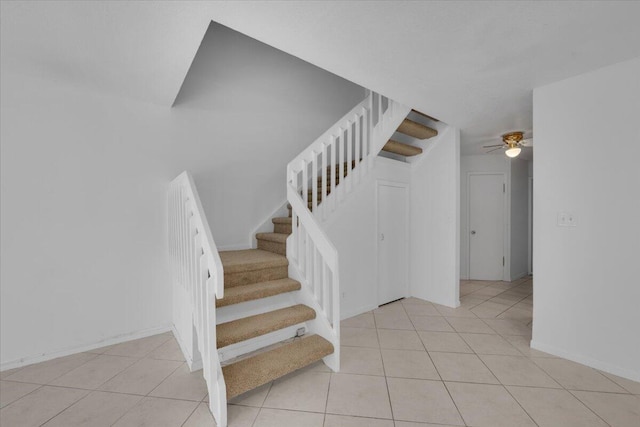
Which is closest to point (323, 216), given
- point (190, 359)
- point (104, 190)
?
point (190, 359)

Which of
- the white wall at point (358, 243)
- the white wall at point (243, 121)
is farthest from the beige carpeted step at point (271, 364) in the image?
the white wall at point (243, 121)

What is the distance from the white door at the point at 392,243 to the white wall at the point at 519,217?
250 centimetres

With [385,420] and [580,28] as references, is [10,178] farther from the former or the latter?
[580,28]

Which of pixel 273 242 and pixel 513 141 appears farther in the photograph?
pixel 513 141

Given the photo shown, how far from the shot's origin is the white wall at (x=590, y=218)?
200 centimetres

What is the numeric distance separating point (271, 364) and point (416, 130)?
10.0 ft

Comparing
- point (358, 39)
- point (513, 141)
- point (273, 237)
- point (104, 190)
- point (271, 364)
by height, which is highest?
point (358, 39)

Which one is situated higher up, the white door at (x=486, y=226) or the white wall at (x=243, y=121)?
the white wall at (x=243, y=121)

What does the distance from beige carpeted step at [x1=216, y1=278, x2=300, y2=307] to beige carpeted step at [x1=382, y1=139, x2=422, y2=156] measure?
6.97 feet

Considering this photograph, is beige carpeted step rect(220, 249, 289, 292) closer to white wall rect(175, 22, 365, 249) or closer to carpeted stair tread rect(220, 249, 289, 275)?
carpeted stair tread rect(220, 249, 289, 275)

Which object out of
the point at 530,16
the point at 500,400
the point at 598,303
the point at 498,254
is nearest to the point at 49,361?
the point at 500,400

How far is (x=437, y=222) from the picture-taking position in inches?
147

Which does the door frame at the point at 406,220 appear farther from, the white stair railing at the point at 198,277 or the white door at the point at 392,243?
the white stair railing at the point at 198,277

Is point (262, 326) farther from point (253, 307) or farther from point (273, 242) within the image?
point (273, 242)
